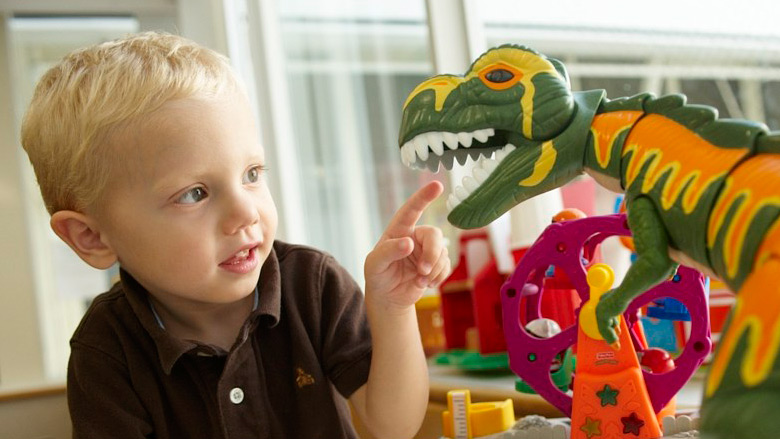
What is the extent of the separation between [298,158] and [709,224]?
193 centimetres

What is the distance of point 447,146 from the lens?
0.50m

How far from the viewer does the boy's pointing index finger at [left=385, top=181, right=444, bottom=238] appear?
2.31 feet

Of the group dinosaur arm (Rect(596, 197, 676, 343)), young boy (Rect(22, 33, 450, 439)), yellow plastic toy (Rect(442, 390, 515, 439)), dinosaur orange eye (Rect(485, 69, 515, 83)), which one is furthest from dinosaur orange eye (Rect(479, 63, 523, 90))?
yellow plastic toy (Rect(442, 390, 515, 439))

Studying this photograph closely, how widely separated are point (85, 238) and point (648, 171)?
0.68 meters

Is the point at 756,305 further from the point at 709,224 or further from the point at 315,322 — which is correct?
the point at 315,322

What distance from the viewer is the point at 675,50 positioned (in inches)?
47.0

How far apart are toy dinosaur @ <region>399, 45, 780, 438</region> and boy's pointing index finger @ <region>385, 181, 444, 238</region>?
0.19 meters

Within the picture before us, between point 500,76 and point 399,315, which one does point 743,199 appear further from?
point 399,315

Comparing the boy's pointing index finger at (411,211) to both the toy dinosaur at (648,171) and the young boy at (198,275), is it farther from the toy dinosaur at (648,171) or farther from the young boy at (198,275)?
the toy dinosaur at (648,171)

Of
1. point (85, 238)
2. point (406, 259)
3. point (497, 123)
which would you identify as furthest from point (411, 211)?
point (85, 238)

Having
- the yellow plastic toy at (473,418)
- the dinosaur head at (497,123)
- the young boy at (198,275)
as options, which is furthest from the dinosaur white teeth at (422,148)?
the yellow plastic toy at (473,418)

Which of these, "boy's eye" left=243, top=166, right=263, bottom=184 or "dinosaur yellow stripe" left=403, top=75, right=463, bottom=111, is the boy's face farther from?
"dinosaur yellow stripe" left=403, top=75, right=463, bottom=111

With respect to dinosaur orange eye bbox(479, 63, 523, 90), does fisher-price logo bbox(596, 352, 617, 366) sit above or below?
below

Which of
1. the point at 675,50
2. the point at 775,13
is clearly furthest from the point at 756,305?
the point at 675,50
